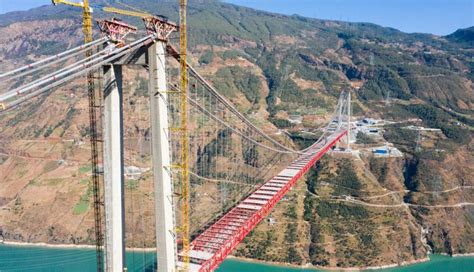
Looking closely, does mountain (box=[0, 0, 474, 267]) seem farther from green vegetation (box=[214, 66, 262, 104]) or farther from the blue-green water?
the blue-green water

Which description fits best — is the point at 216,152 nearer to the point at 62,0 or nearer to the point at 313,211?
the point at 313,211

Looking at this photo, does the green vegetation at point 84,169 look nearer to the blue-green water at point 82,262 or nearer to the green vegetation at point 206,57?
the blue-green water at point 82,262

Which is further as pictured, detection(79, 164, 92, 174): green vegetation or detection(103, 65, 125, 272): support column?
detection(79, 164, 92, 174): green vegetation

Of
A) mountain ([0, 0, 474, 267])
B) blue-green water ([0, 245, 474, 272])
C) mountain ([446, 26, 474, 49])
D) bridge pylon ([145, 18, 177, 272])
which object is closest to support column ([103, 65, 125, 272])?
bridge pylon ([145, 18, 177, 272])

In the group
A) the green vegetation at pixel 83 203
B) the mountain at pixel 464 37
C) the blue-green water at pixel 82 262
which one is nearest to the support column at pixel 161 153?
the blue-green water at pixel 82 262

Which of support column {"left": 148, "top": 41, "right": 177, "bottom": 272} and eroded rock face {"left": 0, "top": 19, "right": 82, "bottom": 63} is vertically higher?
eroded rock face {"left": 0, "top": 19, "right": 82, "bottom": 63}

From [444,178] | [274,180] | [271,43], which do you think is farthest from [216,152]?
[271,43]

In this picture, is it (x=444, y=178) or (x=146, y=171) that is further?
(x=444, y=178)
